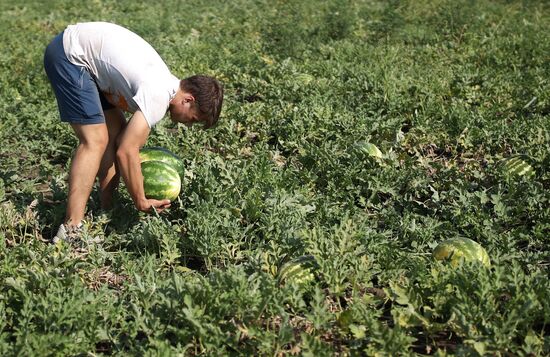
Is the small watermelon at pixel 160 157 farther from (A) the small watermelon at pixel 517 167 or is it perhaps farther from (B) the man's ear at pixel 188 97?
(A) the small watermelon at pixel 517 167

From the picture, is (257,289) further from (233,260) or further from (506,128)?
(506,128)

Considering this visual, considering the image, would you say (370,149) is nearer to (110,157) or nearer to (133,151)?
(110,157)

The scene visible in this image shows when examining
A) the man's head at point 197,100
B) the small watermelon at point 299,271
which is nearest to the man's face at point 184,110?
the man's head at point 197,100

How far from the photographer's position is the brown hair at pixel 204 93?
166 inches

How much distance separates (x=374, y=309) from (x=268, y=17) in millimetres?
8700

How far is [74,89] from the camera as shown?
14.1ft

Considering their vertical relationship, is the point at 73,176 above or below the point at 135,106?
below

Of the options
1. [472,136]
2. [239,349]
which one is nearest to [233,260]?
[239,349]

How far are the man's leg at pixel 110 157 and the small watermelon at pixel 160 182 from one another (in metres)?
0.27

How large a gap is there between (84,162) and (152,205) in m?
0.54

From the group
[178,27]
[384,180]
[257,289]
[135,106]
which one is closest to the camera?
[257,289]

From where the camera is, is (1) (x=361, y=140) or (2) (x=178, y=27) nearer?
(1) (x=361, y=140)

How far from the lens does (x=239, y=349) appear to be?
10.8ft

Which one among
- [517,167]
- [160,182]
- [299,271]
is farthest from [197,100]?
[517,167]
